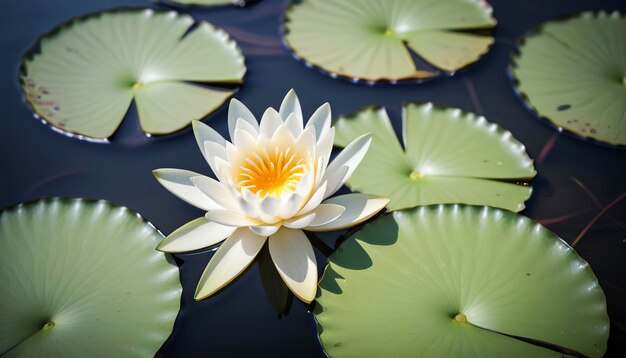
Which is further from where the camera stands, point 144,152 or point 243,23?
point 243,23

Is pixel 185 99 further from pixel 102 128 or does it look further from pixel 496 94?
pixel 496 94

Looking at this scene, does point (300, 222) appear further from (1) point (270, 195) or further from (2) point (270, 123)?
(2) point (270, 123)

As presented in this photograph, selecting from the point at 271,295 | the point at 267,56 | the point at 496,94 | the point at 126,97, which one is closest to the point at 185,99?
the point at 126,97

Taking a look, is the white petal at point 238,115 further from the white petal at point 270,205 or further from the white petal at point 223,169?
the white petal at point 270,205

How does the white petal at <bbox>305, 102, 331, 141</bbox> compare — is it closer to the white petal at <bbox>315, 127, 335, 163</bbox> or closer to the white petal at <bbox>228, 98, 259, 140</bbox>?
the white petal at <bbox>315, 127, 335, 163</bbox>

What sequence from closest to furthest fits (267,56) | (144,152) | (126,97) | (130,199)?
(130,199), (144,152), (126,97), (267,56)

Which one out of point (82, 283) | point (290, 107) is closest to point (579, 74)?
point (290, 107)
